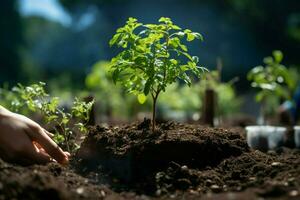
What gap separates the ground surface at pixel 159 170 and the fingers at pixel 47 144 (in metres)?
0.14

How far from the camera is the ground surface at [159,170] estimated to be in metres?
2.72

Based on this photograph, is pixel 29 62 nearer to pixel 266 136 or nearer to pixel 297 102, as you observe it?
pixel 297 102

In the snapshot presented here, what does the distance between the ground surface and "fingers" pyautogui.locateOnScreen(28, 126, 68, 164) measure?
0.14 m

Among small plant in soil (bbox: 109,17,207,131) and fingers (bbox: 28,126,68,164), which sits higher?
small plant in soil (bbox: 109,17,207,131)

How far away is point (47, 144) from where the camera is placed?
361cm

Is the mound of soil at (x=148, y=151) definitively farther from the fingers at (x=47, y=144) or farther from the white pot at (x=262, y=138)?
the white pot at (x=262, y=138)

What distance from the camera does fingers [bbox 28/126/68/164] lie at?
11.6ft

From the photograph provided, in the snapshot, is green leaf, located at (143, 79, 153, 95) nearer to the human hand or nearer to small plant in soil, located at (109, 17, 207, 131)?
small plant in soil, located at (109, 17, 207, 131)

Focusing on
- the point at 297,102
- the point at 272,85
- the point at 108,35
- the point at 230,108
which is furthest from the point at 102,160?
the point at 108,35

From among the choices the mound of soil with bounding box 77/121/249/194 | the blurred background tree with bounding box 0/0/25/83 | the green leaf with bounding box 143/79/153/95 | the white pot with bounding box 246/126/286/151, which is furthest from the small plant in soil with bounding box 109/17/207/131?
the blurred background tree with bounding box 0/0/25/83

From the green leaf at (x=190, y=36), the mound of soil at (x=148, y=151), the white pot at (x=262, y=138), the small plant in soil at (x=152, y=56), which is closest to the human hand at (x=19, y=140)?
the mound of soil at (x=148, y=151)

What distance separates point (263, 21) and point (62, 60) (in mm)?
17823

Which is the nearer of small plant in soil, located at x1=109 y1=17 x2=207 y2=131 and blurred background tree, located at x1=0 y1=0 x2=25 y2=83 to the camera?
small plant in soil, located at x1=109 y1=17 x2=207 y2=131

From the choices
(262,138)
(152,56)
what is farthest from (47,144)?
(262,138)
